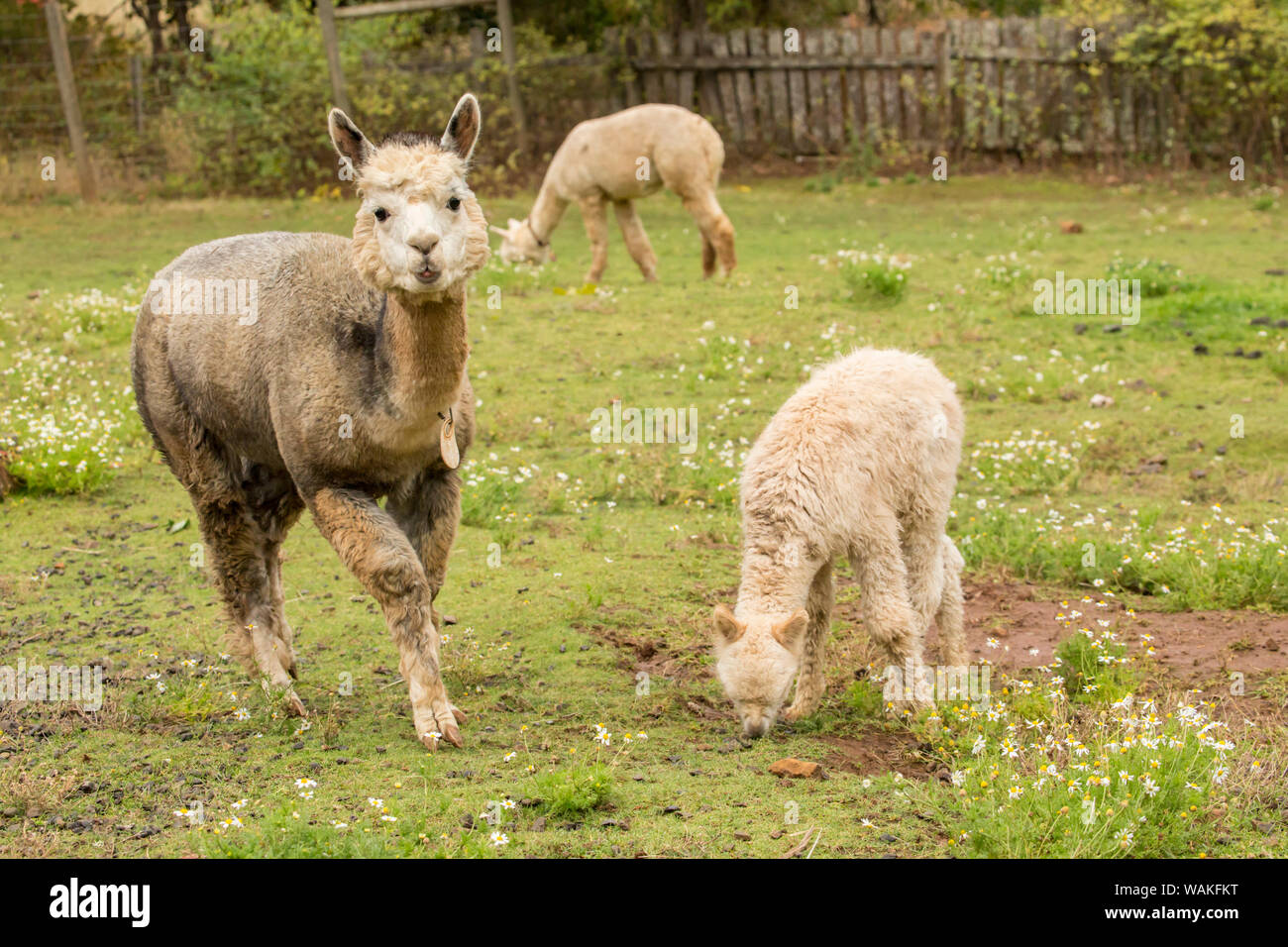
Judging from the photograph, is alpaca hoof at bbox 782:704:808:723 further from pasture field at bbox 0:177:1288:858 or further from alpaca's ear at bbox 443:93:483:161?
alpaca's ear at bbox 443:93:483:161

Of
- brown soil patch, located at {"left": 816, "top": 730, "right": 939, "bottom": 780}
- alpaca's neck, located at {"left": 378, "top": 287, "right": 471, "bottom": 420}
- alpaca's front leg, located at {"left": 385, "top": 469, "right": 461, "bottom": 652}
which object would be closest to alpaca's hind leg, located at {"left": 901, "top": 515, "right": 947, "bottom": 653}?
brown soil patch, located at {"left": 816, "top": 730, "right": 939, "bottom": 780}

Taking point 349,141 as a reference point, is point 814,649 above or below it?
below

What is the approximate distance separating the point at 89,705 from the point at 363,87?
15873 millimetres

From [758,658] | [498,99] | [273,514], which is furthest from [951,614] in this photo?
[498,99]

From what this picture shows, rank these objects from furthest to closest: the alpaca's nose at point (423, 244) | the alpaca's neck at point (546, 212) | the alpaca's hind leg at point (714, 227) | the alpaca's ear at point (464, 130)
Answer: the alpaca's neck at point (546, 212), the alpaca's hind leg at point (714, 227), the alpaca's ear at point (464, 130), the alpaca's nose at point (423, 244)

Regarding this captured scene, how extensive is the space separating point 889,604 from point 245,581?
9.46 feet

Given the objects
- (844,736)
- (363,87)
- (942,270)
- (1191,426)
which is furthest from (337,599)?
(363,87)

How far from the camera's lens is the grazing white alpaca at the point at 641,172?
14.6 m

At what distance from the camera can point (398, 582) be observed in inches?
219

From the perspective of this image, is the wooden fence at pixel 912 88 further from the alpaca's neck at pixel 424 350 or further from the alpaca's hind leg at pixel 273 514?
the alpaca's neck at pixel 424 350

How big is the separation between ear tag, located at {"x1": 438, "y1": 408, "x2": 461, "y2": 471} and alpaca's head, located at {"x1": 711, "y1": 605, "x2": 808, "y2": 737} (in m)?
1.29

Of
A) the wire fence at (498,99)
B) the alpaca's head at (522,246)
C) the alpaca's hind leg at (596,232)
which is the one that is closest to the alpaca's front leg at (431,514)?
the alpaca's hind leg at (596,232)

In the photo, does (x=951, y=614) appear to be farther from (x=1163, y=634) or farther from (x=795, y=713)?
(x=1163, y=634)

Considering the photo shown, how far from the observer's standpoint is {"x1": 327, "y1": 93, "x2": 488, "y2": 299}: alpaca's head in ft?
16.8
